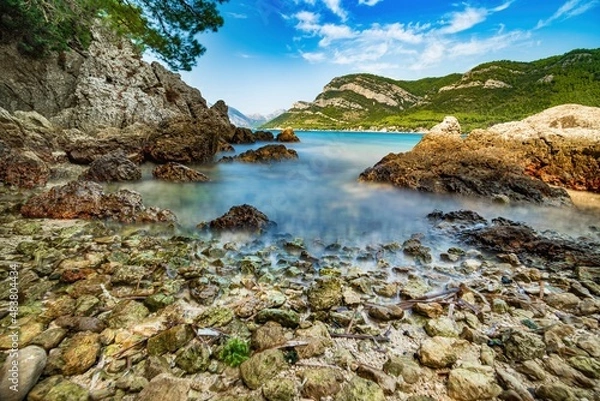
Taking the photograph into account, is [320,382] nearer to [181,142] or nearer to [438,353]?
[438,353]

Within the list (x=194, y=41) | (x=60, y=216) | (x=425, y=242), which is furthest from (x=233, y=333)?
(x=194, y=41)

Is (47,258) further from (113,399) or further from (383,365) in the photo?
(383,365)

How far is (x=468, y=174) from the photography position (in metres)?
9.94

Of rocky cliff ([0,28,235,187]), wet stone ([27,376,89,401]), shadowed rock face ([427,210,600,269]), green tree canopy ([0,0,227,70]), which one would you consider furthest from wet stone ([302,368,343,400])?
rocky cliff ([0,28,235,187])

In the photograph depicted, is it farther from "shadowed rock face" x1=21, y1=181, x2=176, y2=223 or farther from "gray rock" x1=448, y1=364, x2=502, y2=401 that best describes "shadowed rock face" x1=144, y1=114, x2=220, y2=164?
"gray rock" x1=448, y1=364, x2=502, y2=401

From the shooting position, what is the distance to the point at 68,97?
51.5ft

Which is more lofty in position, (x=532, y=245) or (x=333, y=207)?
(x=532, y=245)

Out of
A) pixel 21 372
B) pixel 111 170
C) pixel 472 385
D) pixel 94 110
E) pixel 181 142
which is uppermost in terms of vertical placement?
pixel 94 110

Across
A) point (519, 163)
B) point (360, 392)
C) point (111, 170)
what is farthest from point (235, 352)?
point (519, 163)

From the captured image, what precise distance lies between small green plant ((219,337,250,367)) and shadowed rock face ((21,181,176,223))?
432 cm

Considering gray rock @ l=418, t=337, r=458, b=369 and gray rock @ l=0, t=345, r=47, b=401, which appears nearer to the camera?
gray rock @ l=0, t=345, r=47, b=401

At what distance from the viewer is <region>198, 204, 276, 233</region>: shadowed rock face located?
5598 mm

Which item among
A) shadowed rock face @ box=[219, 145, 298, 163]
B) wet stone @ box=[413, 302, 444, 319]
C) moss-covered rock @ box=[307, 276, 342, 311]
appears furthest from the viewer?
shadowed rock face @ box=[219, 145, 298, 163]

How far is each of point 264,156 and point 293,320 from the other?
53.6 ft
